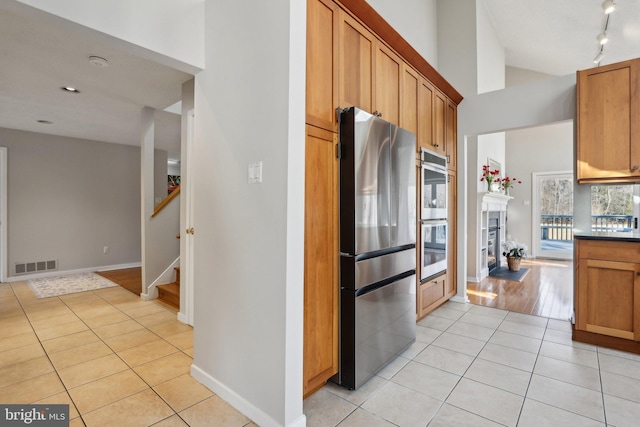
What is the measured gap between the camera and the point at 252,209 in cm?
171

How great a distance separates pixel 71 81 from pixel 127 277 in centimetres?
330

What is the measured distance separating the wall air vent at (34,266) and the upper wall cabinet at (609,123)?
733cm

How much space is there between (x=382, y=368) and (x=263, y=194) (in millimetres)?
1510

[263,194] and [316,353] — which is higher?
[263,194]

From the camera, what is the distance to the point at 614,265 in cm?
254

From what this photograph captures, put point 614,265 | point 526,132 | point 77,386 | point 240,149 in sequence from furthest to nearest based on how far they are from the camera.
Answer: point 526,132, point 614,265, point 77,386, point 240,149

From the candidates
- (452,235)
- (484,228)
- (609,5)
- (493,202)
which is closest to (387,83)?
(452,235)

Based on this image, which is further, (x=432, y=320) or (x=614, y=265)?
(x=432, y=320)

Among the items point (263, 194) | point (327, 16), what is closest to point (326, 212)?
point (263, 194)

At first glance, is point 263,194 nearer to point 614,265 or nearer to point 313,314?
point 313,314

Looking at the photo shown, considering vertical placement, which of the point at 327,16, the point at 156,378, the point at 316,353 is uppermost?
the point at 327,16

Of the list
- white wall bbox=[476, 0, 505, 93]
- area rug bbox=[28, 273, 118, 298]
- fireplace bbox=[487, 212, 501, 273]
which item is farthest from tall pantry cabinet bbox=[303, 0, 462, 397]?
fireplace bbox=[487, 212, 501, 273]

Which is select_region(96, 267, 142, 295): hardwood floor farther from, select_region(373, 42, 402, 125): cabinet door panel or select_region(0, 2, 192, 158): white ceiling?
select_region(373, 42, 402, 125): cabinet door panel

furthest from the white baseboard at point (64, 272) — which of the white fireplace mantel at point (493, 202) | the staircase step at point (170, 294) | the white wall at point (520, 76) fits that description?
the white wall at point (520, 76)
